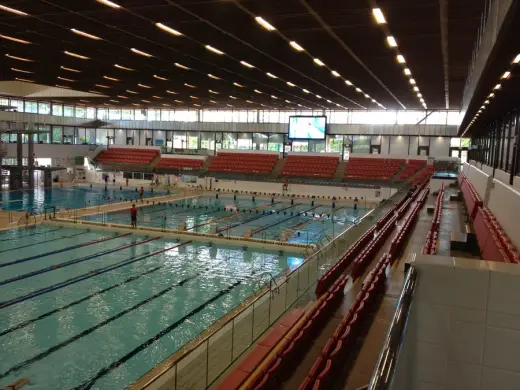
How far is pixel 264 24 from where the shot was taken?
1194 centimetres

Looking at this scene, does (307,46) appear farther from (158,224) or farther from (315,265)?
(158,224)

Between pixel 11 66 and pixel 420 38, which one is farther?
pixel 11 66

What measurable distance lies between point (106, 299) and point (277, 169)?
30379 mm

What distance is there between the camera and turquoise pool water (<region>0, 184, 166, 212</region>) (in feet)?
89.8

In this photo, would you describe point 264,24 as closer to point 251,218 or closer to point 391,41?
point 391,41

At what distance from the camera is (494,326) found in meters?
4.46

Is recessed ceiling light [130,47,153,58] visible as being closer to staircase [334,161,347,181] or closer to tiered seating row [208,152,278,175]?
tiered seating row [208,152,278,175]

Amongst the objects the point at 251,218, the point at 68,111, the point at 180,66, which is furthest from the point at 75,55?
the point at 68,111

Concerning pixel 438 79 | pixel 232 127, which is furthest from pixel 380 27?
pixel 232 127

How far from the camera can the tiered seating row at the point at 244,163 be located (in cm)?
4091

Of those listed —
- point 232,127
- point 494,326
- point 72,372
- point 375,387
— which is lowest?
point 72,372

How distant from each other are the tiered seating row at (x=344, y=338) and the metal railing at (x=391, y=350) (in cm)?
159

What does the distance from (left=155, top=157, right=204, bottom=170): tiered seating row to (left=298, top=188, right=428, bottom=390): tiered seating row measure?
3531 centimetres

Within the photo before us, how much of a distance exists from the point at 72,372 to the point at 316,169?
3329 cm
